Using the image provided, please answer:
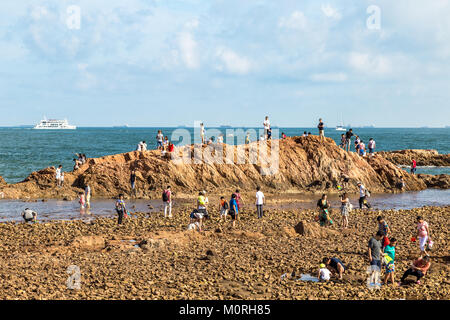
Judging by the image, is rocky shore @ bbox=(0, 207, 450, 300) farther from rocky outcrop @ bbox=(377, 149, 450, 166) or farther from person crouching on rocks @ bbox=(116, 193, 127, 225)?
rocky outcrop @ bbox=(377, 149, 450, 166)

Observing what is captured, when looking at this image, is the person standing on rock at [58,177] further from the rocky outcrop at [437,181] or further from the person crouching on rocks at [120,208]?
the rocky outcrop at [437,181]

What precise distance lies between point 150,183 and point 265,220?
1442 cm

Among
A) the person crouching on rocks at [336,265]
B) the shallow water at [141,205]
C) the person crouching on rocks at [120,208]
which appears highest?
the person crouching on rocks at [120,208]

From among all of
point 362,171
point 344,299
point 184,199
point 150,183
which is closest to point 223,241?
point 344,299

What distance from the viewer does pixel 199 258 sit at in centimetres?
1596

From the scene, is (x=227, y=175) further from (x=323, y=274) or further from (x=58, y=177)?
(x=323, y=274)

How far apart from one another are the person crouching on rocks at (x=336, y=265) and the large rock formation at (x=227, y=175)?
21233 mm

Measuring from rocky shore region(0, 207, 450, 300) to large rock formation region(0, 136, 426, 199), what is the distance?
11.3 meters

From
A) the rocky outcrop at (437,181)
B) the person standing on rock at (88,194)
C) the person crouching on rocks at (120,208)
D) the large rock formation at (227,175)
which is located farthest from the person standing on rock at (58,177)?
the rocky outcrop at (437,181)

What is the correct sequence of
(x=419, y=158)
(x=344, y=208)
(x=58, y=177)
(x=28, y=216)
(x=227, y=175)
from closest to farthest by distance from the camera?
(x=344, y=208), (x=28, y=216), (x=58, y=177), (x=227, y=175), (x=419, y=158)

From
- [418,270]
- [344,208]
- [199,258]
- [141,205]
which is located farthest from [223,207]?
[418,270]

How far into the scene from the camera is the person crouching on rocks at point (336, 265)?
547 inches

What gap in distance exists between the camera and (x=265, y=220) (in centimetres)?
2377

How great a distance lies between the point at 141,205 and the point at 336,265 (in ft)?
62.2
